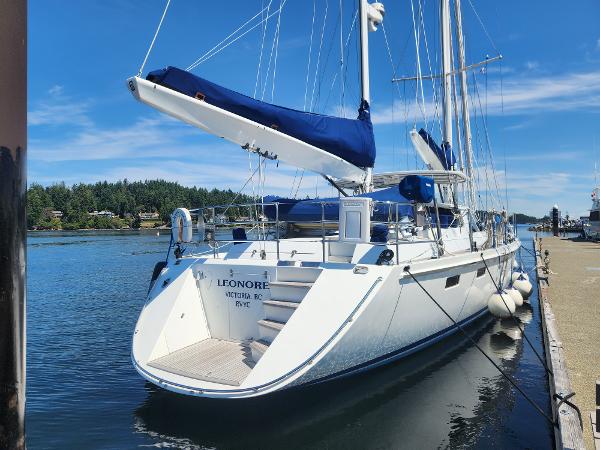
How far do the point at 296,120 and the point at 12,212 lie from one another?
5567 millimetres

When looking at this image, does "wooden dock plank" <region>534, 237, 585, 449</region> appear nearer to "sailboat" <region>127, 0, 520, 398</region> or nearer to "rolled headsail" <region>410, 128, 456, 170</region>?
"sailboat" <region>127, 0, 520, 398</region>

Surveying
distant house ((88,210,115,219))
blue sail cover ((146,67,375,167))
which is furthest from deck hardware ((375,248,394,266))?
distant house ((88,210,115,219))

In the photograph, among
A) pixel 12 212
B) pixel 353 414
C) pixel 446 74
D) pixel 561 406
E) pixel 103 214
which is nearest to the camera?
pixel 12 212

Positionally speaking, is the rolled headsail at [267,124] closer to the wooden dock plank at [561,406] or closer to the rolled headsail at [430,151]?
the rolled headsail at [430,151]

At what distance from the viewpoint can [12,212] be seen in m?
2.48

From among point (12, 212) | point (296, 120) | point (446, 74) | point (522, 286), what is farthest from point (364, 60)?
point (12, 212)

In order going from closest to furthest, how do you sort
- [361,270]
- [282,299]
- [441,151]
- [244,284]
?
1. [361,270]
2. [282,299]
3. [244,284]
4. [441,151]

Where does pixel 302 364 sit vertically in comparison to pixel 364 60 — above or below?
below

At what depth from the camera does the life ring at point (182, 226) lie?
26.3ft

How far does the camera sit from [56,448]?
5285 millimetres

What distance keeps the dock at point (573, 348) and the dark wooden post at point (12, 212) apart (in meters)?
4.40

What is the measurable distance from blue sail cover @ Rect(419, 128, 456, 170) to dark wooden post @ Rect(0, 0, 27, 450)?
10.2 m

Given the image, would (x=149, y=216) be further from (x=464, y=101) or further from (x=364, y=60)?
(x=364, y=60)

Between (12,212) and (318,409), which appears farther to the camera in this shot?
(318,409)
